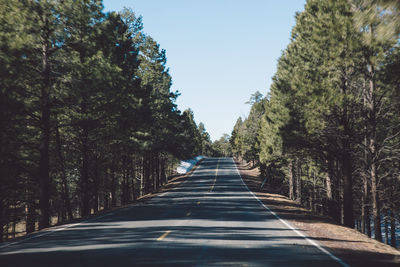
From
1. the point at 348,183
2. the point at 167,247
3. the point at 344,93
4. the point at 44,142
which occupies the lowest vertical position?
the point at 167,247

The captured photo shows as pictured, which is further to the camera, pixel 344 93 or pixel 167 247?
pixel 344 93

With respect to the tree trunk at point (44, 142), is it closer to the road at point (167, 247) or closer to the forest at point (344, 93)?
the road at point (167, 247)

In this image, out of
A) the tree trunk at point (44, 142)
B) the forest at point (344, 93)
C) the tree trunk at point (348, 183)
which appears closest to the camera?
the forest at point (344, 93)

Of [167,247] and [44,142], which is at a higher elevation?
[44,142]

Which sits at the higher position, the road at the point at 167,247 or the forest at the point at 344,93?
the forest at the point at 344,93

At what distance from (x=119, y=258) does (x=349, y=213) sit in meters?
13.7

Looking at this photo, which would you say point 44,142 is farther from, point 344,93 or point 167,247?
point 344,93

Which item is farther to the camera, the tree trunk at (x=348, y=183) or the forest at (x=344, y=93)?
the tree trunk at (x=348, y=183)

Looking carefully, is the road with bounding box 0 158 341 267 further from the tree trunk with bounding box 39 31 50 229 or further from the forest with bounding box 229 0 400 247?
the forest with bounding box 229 0 400 247

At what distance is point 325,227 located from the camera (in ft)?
42.6

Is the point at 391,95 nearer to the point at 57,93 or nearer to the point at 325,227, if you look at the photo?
the point at 325,227

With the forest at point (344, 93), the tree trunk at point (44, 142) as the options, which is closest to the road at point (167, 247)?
the tree trunk at point (44, 142)

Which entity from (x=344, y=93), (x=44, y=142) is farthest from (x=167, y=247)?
(x=344, y=93)

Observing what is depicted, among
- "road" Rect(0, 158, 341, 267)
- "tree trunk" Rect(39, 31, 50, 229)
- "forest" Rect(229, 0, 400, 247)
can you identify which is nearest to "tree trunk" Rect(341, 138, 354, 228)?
"forest" Rect(229, 0, 400, 247)
